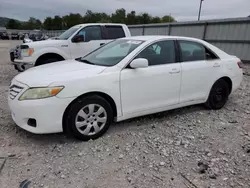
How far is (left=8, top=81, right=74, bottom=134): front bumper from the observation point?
304 centimetres

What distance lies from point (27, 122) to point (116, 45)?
210 centimetres

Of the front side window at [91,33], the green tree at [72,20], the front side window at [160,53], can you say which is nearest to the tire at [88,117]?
the front side window at [160,53]

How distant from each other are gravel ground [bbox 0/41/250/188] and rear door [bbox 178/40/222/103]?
534mm

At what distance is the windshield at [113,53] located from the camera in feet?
12.4

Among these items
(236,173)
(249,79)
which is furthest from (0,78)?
(249,79)

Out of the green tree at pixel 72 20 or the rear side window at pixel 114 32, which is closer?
the rear side window at pixel 114 32

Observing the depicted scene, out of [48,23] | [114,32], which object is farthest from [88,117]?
[48,23]

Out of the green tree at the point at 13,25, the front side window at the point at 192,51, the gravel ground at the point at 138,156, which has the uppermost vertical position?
the green tree at the point at 13,25

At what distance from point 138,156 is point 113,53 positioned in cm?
187

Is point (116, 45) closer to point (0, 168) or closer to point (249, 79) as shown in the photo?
point (0, 168)

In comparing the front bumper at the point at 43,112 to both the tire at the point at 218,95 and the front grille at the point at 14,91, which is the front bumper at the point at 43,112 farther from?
the tire at the point at 218,95

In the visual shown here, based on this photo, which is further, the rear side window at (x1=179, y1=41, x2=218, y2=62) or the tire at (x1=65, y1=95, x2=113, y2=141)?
the rear side window at (x1=179, y1=41, x2=218, y2=62)

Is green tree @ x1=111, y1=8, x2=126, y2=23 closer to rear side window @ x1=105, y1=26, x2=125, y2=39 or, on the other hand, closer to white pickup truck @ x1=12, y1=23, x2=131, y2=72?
rear side window @ x1=105, y1=26, x2=125, y2=39

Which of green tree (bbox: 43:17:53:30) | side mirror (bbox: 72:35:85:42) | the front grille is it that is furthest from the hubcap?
green tree (bbox: 43:17:53:30)
